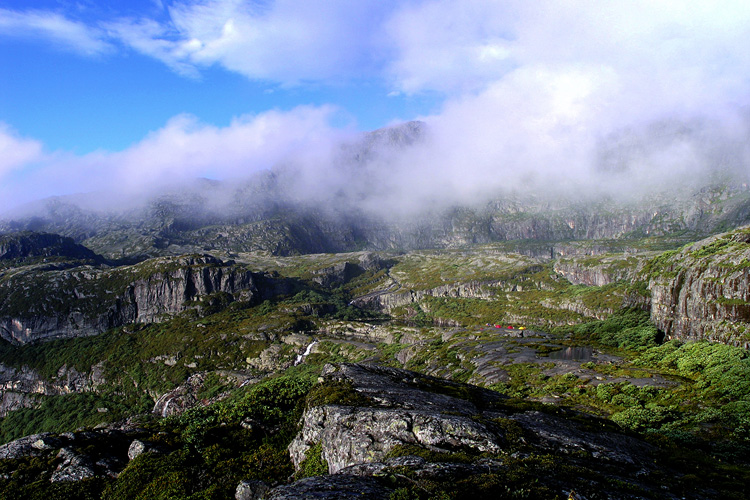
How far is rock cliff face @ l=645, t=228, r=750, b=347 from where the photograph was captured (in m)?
62.6

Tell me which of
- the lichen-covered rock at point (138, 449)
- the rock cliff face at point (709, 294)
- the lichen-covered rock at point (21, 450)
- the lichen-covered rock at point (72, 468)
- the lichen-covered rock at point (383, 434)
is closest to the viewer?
the lichen-covered rock at point (383, 434)

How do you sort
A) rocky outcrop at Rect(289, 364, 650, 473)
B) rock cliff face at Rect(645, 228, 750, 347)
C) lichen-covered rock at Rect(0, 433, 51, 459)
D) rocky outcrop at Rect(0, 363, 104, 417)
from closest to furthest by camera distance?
rocky outcrop at Rect(289, 364, 650, 473) → lichen-covered rock at Rect(0, 433, 51, 459) → rock cliff face at Rect(645, 228, 750, 347) → rocky outcrop at Rect(0, 363, 104, 417)

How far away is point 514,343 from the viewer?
9925 centimetres

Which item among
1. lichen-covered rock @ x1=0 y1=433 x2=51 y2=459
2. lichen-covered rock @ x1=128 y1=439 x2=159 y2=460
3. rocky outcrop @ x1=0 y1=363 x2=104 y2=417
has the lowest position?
rocky outcrop @ x1=0 y1=363 x2=104 y2=417

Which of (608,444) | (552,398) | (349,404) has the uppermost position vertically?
(349,404)

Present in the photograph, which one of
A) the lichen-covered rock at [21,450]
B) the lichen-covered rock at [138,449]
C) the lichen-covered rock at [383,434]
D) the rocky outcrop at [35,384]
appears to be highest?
the lichen-covered rock at [383,434]

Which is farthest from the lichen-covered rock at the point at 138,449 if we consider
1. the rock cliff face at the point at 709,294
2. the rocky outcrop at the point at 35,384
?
the rocky outcrop at the point at 35,384

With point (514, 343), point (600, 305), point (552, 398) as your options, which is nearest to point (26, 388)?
point (514, 343)

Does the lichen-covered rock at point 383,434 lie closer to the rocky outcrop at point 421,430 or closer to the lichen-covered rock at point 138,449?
the rocky outcrop at point 421,430

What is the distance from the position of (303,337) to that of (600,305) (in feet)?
464

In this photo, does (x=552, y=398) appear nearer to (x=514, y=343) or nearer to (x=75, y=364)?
(x=514, y=343)

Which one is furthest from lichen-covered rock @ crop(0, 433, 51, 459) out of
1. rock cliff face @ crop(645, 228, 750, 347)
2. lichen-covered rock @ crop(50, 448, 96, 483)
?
rock cliff face @ crop(645, 228, 750, 347)

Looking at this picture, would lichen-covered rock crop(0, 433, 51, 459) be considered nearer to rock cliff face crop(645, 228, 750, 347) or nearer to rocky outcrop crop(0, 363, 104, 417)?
rock cliff face crop(645, 228, 750, 347)

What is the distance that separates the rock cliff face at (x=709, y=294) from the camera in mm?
62594
